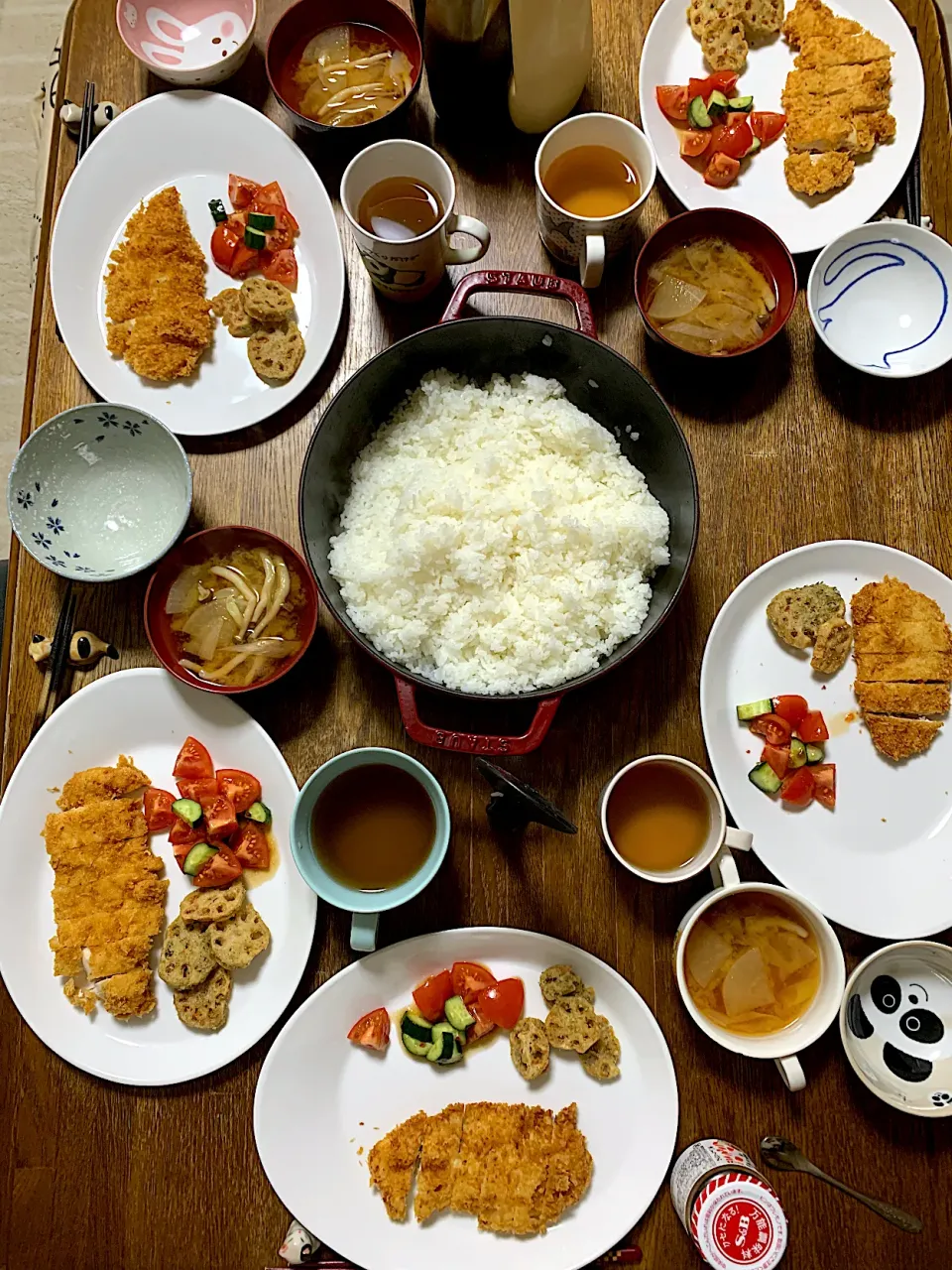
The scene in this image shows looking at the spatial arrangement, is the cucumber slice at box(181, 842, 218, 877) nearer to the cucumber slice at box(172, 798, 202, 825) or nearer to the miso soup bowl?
the cucumber slice at box(172, 798, 202, 825)

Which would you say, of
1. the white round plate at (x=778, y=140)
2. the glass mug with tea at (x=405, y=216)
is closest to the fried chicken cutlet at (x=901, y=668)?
the white round plate at (x=778, y=140)

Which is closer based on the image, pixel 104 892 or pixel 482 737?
pixel 482 737

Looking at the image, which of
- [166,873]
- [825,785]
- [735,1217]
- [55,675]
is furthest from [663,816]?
[55,675]

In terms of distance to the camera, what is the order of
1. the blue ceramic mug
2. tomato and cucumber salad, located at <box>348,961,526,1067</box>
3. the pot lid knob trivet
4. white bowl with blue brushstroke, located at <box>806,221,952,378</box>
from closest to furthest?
the pot lid knob trivet
the blue ceramic mug
tomato and cucumber salad, located at <box>348,961,526,1067</box>
white bowl with blue brushstroke, located at <box>806,221,952,378</box>

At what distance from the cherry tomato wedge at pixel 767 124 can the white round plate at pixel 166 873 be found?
70.4 inches

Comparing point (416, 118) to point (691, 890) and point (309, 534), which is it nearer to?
point (309, 534)

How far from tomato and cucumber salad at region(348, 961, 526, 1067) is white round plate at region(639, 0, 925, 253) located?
1.81 meters

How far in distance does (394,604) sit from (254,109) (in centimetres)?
127

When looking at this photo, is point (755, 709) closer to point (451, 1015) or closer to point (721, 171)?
point (451, 1015)

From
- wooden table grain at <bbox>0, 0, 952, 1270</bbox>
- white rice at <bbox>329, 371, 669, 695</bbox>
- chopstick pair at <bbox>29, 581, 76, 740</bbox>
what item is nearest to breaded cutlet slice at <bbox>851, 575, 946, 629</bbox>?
wooden table grain at <bbox>0, 0, 952, 1270</bbox>

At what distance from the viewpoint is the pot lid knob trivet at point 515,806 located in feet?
5.10

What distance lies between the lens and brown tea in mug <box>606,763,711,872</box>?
5.81 feet

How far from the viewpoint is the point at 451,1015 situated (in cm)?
177

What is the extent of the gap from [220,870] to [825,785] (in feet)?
4.31
